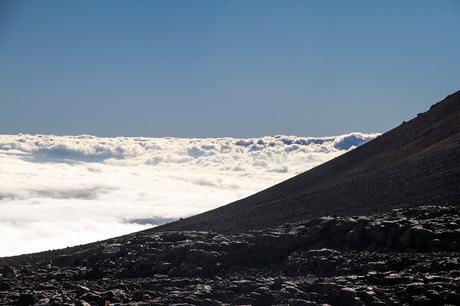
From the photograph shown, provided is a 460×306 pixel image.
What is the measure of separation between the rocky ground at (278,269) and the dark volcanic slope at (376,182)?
459 inches

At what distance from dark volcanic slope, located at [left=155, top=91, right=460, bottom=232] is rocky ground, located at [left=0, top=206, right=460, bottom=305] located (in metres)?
11.7

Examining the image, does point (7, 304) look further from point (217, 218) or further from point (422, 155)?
point (422, 155)

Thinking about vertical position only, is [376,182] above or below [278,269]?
above

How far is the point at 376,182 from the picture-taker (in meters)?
74.0

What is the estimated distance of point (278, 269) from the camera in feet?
158

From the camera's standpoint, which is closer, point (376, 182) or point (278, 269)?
point (278, 269)

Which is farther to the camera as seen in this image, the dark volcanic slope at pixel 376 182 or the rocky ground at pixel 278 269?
the dark volcanic slope at pixel 376 182

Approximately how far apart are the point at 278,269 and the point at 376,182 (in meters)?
29.4

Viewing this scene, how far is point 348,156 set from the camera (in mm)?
104875

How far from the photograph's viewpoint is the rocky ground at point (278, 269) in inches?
1516

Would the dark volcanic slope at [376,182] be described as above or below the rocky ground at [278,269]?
above

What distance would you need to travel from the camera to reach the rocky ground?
3850cm

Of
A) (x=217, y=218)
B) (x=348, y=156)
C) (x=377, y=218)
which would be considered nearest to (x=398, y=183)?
(x=377, y=218)

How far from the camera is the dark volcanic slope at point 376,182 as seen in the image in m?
65.6
